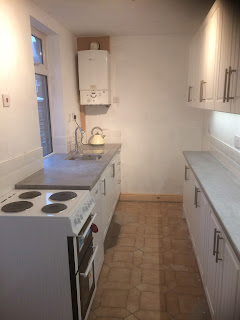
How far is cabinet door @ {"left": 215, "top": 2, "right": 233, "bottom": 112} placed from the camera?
1.80m

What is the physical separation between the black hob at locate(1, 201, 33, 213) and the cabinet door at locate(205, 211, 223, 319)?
3.92ft

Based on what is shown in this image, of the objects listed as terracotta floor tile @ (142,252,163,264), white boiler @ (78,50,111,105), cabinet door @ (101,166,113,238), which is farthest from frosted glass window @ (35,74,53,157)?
terracotta floor tile @ (142,252,163,264)

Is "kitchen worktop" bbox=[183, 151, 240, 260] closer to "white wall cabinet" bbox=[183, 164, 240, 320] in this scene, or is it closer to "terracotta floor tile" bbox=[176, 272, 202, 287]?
"white wall cabinet" bbox=[183, 164, 240, 320]

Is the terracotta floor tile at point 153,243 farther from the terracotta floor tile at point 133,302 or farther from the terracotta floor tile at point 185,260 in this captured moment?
the terracotta floor tile at point 133,302

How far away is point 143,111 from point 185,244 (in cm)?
202

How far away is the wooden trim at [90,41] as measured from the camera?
12.5ft

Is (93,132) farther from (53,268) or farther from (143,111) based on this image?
(53,268)

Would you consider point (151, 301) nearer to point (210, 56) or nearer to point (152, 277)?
point (152, 277)

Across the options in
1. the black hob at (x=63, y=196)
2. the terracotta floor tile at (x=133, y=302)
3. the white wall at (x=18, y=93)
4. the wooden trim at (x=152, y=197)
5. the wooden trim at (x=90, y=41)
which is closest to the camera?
the black hob at (x=63, y=196)

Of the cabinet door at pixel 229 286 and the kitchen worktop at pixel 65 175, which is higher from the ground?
the kitchen worktop at pixel 65 175

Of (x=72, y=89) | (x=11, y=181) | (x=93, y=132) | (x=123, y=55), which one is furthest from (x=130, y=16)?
(x=11, y=181)

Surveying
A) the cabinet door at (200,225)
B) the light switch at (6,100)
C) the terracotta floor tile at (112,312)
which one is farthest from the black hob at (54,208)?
the cabinet door at (200,225)

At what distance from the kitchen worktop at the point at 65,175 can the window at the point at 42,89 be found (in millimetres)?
350

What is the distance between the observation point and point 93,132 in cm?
416
